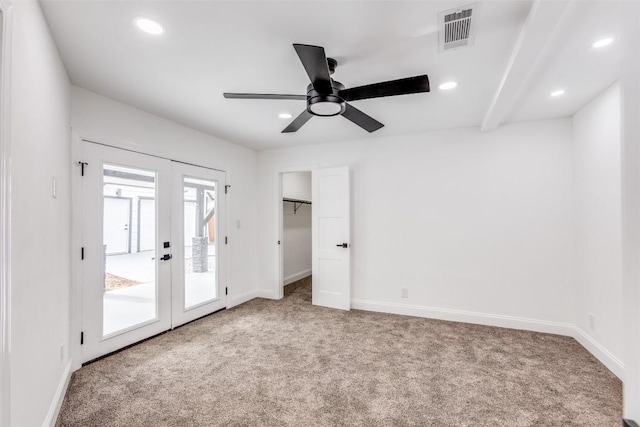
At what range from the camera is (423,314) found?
13.0 feet

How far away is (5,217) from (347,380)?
237 centimetres

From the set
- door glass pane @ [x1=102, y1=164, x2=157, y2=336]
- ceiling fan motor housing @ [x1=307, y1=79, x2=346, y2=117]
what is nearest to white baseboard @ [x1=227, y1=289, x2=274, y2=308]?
door glass pane @ [x1=102, y1=164, x2=157, y2=336]

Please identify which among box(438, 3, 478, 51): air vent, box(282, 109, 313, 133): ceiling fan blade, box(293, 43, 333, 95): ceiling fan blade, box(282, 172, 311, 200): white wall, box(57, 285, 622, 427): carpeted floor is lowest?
box(57, 285, 622, 427): carpeted floor

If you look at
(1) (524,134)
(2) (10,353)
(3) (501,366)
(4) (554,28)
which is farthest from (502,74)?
(2) (10,353)

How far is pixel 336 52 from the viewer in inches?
83.0

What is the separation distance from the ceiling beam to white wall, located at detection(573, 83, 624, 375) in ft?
2.63

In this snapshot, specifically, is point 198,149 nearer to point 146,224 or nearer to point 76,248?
point 146,224

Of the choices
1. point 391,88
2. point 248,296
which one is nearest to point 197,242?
point 248,296

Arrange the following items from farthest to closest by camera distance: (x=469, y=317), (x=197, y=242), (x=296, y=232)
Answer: (x=296, y=232) < (x=197, y=242) < (x=469, y=317)

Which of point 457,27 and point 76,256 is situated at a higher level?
point 457,27

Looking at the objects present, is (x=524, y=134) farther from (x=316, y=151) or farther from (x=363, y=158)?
(x=316, y=151)

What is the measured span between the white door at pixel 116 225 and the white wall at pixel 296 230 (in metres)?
2.90

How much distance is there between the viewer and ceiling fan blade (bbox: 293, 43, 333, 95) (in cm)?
159

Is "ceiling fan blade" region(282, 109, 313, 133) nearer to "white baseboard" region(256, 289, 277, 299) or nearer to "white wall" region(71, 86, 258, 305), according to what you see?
"white wall" region(71, 86, 258, 305)
